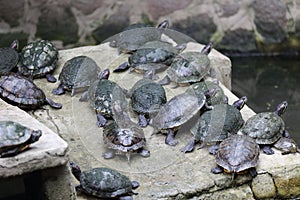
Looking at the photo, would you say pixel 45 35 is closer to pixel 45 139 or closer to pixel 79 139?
pixel 79 139

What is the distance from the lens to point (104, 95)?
4797 millimetres

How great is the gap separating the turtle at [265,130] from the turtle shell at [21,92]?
150 cm

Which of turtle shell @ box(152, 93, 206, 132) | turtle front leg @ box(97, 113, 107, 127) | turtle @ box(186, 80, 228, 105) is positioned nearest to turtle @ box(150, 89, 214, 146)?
turtle shell @ box(152, 93, 206, 132)

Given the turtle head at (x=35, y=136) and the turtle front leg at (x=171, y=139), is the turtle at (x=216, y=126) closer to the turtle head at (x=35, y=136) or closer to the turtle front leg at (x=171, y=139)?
the turtle front leg at (x=171, y=139)

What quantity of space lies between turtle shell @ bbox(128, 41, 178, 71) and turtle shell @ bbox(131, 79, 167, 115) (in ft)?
1.56

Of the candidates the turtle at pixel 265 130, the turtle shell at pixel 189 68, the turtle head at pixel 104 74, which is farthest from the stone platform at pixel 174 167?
the turtle shell at pixel 189 68

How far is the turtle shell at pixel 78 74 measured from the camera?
5.07 meters

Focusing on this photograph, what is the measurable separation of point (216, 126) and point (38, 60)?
1695 millimetres

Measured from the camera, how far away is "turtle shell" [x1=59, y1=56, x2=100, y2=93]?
16.6ft

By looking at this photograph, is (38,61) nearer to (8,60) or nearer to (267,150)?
(8,60)

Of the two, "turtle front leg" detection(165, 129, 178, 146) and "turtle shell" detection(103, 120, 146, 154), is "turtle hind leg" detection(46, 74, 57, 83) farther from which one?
"turtle front leg" detection(165, 129, 178, 146)

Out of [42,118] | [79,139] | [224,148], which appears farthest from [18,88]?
[224,148]

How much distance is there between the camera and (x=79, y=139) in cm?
455

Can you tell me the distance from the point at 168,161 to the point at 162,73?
47.9 inches
